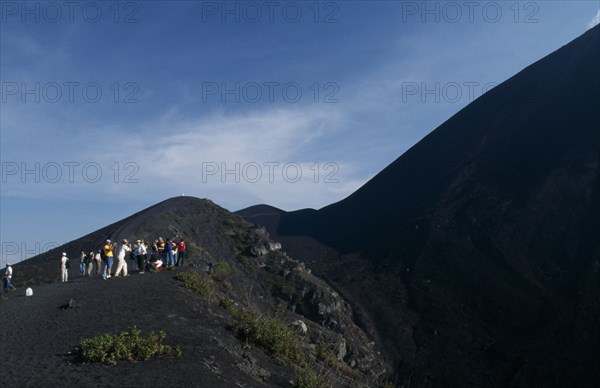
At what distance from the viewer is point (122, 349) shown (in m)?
8.22

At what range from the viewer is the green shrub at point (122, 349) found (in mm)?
8164

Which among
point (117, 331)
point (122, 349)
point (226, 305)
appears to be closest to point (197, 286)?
point (226, 305)

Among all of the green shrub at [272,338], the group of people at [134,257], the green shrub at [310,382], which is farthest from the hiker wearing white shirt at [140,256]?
the green shrub at [310,382]

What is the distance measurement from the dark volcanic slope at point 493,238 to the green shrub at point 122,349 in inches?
932

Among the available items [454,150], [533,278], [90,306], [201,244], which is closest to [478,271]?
[533,278]

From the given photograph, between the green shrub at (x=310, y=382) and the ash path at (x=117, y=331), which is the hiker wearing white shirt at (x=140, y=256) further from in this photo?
the green shrub at (x=310, y=382)

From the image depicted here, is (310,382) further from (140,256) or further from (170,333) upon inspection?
(140,256)

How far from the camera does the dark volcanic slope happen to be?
3047 centimetres

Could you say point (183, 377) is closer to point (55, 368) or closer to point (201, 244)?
point (55, 368)

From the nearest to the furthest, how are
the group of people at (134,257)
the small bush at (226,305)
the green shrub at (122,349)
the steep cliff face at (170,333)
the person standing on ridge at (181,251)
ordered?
the steep cliff face at (170,333)
the green shrub at (122,349)
the small bush at (226,305)
the group of people at (134,257)
the person standing on ridge at (181,251)

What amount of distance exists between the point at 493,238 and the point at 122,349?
40.5 m

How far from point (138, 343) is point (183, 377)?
54.3 inches

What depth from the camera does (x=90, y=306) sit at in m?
12.9

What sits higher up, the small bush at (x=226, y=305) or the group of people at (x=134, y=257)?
the group of people at (x=134, y=257)
